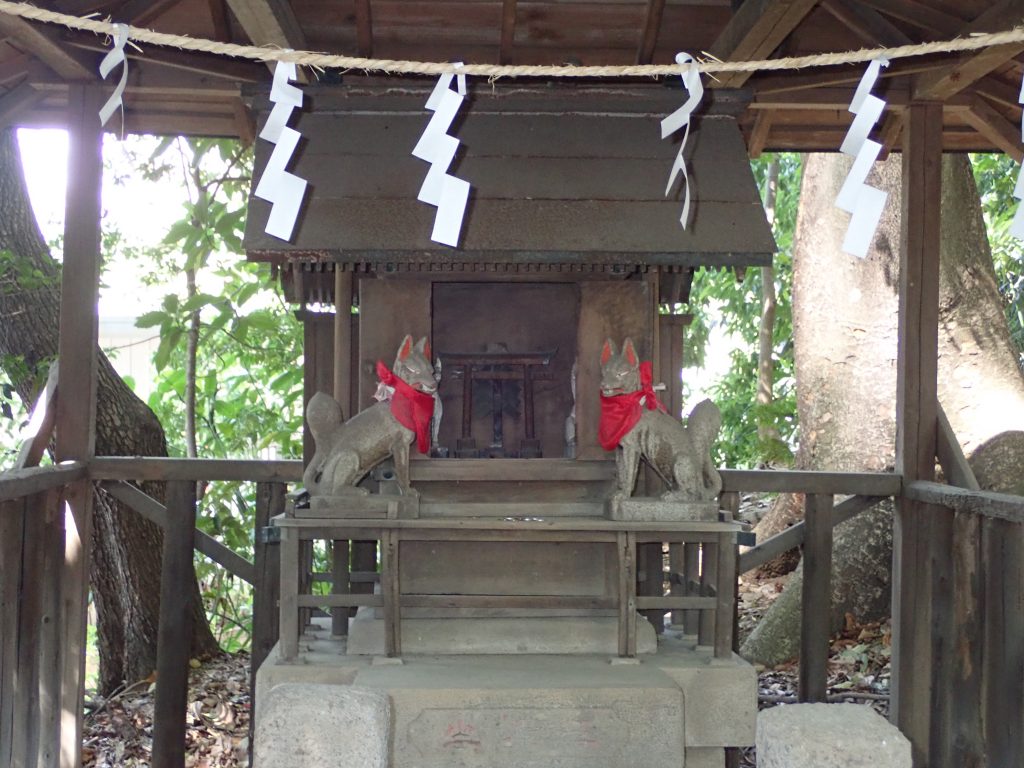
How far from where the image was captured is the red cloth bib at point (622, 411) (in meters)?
4.02

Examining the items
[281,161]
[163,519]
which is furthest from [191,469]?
[281,161]

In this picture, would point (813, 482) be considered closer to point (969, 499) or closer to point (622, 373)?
point (969, 499)

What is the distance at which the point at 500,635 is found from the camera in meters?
4.07

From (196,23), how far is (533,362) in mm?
2201

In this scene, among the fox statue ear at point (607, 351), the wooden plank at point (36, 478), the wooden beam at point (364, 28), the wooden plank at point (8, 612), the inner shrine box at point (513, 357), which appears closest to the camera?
the wooden plank at point (36, 478)

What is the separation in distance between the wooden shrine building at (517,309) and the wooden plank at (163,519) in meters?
0.01

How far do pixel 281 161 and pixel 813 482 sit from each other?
2.98m

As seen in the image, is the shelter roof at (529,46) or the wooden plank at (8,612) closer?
the wooden plank at (8,612)

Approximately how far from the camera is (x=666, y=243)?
3965 millimetres

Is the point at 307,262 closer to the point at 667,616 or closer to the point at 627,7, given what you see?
the point at 627,7

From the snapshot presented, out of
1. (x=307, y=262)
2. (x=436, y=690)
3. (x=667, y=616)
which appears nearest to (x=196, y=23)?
(x=307, y=262)

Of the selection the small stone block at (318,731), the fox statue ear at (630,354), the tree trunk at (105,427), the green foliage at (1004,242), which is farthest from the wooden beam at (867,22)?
the green foliage at (1004,242)

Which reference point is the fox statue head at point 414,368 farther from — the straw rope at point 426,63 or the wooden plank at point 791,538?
the wooden plank at point 791,538

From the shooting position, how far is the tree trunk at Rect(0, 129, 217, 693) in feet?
18.2
